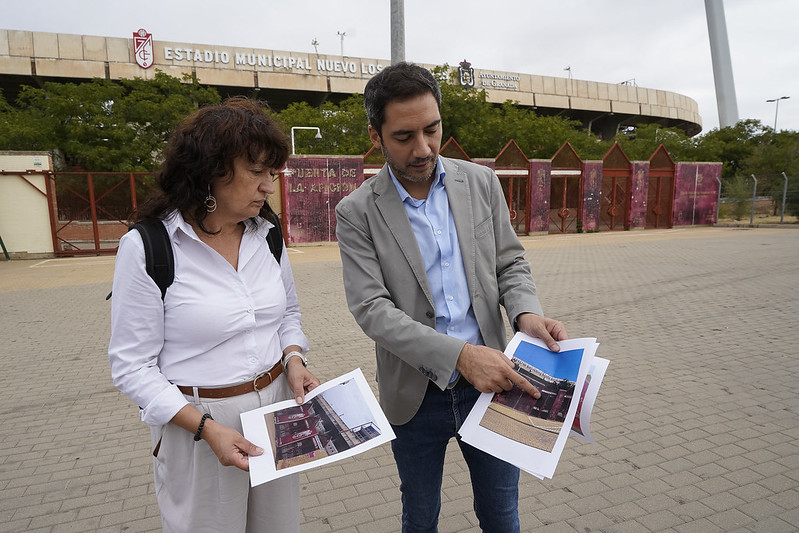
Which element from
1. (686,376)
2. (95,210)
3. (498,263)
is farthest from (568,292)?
(95,210)

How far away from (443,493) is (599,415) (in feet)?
5.40

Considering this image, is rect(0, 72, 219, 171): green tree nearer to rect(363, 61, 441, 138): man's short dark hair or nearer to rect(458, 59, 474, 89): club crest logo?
rect(363, 61, 441, 138): man's short dark hair

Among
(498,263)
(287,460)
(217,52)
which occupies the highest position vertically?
(217,52)

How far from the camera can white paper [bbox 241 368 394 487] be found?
1.57 meters

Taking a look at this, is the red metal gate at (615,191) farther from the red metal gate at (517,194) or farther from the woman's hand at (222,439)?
the woman's hand at (222,439)

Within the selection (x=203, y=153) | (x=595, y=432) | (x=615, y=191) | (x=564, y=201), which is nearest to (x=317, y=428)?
(x=203, y=153)

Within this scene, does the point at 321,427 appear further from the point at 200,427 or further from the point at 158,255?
the point at 158,255

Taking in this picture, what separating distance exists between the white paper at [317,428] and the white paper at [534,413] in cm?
31

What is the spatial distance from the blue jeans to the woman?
470mm

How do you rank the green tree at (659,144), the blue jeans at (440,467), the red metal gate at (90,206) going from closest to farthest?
the blue jeans at (440,467) < the red metal gate at (90,206) < the green tree at (659,144)

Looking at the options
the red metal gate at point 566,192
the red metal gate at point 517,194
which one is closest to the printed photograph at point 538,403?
the red metal gate at point 517,194

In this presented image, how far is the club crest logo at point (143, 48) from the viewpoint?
30.0 m

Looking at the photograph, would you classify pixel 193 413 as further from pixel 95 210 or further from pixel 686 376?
pixel 95 210

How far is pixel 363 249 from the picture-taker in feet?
6.09
